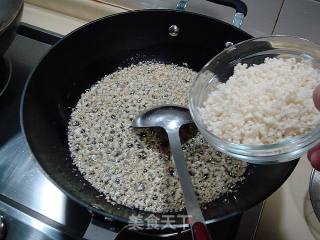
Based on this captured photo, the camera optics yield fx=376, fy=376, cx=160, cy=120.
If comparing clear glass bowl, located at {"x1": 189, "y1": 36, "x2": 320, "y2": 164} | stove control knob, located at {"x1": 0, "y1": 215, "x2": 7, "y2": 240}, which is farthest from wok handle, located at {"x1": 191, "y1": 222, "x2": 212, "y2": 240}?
stove control knob, located at {"x1": 0, "y1": 215, "x2": 7, "y2": 240}

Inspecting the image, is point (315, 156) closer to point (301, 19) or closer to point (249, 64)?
point (249, 64)

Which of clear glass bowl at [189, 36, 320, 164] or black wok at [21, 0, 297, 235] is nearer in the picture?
clear glass bowl at [189, 36, 320, 164]

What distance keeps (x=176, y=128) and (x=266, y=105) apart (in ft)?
0.70

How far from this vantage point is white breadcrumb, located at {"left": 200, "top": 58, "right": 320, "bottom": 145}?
0.50 m

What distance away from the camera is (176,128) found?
687mm

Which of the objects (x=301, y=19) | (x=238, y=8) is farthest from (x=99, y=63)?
(x=301, y=19)

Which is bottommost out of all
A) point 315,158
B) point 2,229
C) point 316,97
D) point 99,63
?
point 2,229

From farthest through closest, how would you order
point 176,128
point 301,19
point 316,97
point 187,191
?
point 301,19
point 176,128
point 187,191
point 316,97

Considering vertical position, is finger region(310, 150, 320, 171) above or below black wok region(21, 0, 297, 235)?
above

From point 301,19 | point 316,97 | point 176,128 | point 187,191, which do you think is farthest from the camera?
point 301,19

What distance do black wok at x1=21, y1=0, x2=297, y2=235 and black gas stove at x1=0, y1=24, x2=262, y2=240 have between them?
38 mm

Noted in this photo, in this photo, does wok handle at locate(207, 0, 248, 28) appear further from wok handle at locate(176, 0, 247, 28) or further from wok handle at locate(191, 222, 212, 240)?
wok handle at locate(191, 222, 212, 240)

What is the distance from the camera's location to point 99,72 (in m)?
0.86

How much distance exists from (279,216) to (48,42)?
0.66 meters
